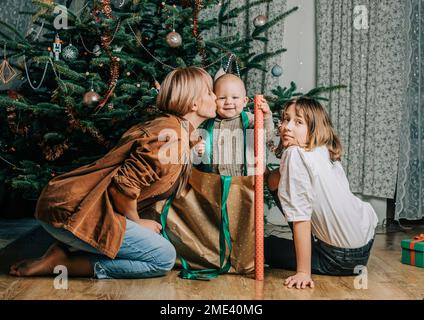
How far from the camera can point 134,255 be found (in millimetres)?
1900

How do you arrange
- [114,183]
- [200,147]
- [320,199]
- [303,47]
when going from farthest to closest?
[303,47] < [200,147] < [320,199] < [114,183]

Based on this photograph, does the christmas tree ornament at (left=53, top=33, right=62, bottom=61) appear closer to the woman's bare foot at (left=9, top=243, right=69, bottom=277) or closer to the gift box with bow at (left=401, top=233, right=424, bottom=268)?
the woman's bare foot at (left=9, top=243, right=69, bottom=277)

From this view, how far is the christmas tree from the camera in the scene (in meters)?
2.55

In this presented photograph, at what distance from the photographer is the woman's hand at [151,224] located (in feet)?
6.45

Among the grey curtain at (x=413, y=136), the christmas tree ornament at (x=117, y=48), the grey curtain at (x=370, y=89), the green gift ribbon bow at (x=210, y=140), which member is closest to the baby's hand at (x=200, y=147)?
the green gift ribbon bow at (x=210, y=140)

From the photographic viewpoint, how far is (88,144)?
9.15 feet

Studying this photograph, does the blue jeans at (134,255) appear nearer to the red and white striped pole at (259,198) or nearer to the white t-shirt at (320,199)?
the red and white striped pole at (259,198)

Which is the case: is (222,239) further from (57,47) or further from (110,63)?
(57,47)

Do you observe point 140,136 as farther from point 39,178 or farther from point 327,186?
point 39,178

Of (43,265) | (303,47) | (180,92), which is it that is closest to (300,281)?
(180,92)

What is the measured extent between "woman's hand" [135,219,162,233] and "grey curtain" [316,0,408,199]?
1999 millimetres

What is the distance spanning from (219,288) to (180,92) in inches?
28.9

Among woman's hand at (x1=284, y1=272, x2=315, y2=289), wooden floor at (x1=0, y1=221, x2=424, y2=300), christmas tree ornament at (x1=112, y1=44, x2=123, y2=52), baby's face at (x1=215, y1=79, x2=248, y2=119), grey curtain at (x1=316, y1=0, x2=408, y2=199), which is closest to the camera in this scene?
wooden floor at (x1=0, y1=221, x2=424, y2=300)

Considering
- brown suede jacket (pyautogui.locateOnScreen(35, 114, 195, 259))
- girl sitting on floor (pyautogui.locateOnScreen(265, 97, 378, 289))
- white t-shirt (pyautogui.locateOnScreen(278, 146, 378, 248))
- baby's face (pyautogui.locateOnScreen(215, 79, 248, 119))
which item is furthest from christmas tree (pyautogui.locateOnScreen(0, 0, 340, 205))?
white t-shirt (pyautogui.locateOnScreen(278, 146, 378, 248))
